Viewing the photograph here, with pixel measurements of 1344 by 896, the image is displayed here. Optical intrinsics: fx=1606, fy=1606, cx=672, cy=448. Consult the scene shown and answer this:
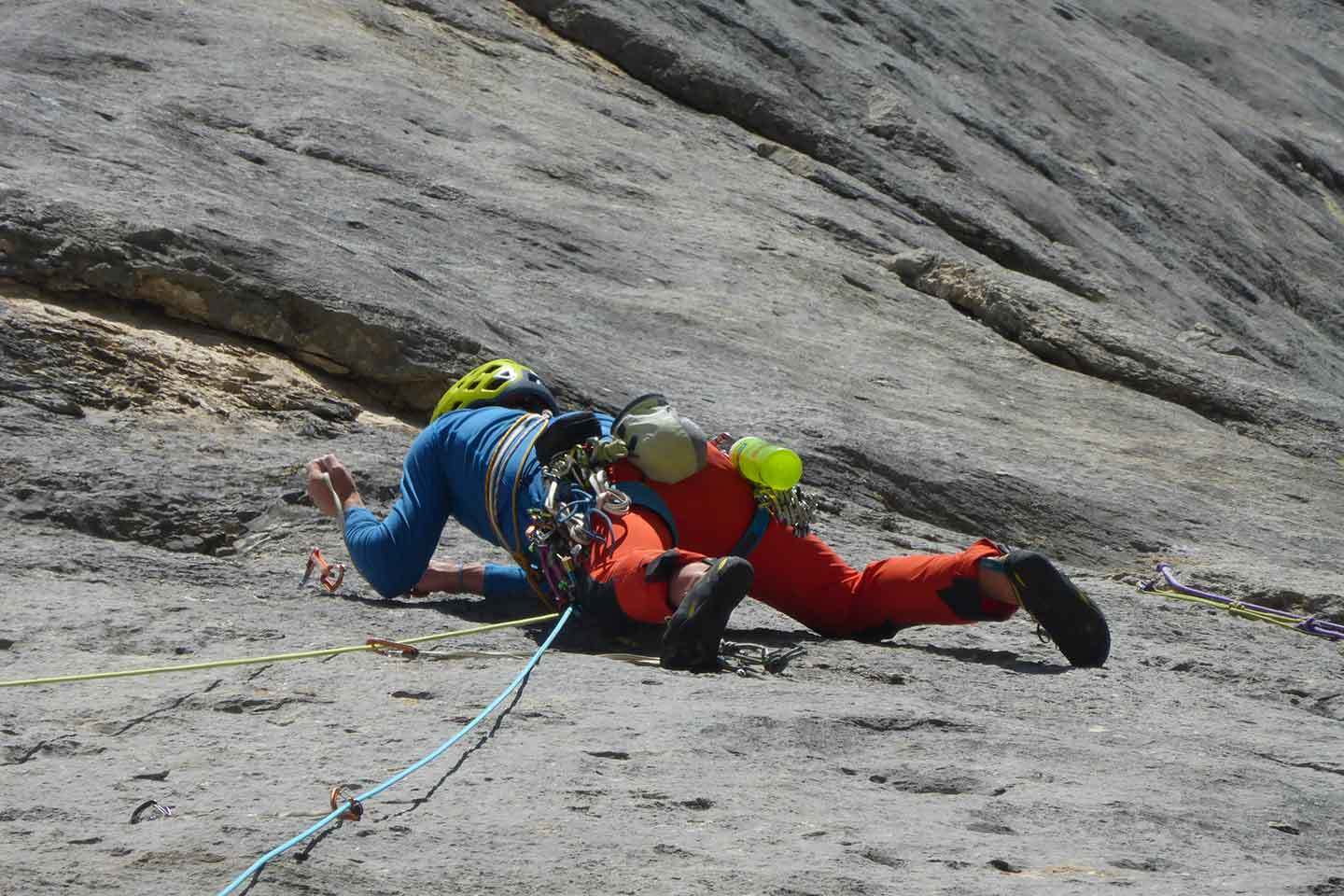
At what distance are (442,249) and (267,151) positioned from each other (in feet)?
4.47

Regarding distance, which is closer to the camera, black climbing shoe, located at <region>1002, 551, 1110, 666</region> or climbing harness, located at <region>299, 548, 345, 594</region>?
black climbing shoe, located at <region>1002, 551, 1110, 666</region>

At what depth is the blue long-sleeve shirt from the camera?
5320 mm

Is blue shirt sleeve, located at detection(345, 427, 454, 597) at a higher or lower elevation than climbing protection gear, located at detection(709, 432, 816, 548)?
lower

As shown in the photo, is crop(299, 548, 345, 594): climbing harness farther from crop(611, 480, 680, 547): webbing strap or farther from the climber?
crop(611, 480, 680, 547): webbing strap

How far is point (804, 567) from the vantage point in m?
5.37

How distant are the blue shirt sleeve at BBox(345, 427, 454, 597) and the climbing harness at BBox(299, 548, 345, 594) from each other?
16 cm

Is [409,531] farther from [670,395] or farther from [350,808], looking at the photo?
[670,395]

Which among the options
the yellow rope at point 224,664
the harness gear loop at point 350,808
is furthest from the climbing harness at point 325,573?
the harness gear loop at point 350,808

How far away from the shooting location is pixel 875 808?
329 cm

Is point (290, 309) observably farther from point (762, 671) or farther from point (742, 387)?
point (762, 671)

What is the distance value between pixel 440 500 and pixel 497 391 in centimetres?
47

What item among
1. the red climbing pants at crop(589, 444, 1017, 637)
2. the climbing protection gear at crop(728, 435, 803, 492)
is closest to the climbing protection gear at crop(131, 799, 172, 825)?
the red climbing pants at crop(589, 444, 1017, 637)

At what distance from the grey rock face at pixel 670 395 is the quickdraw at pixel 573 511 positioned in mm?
262

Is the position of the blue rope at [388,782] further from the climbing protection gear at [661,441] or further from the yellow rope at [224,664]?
the climbing protection gear at [661,441]
